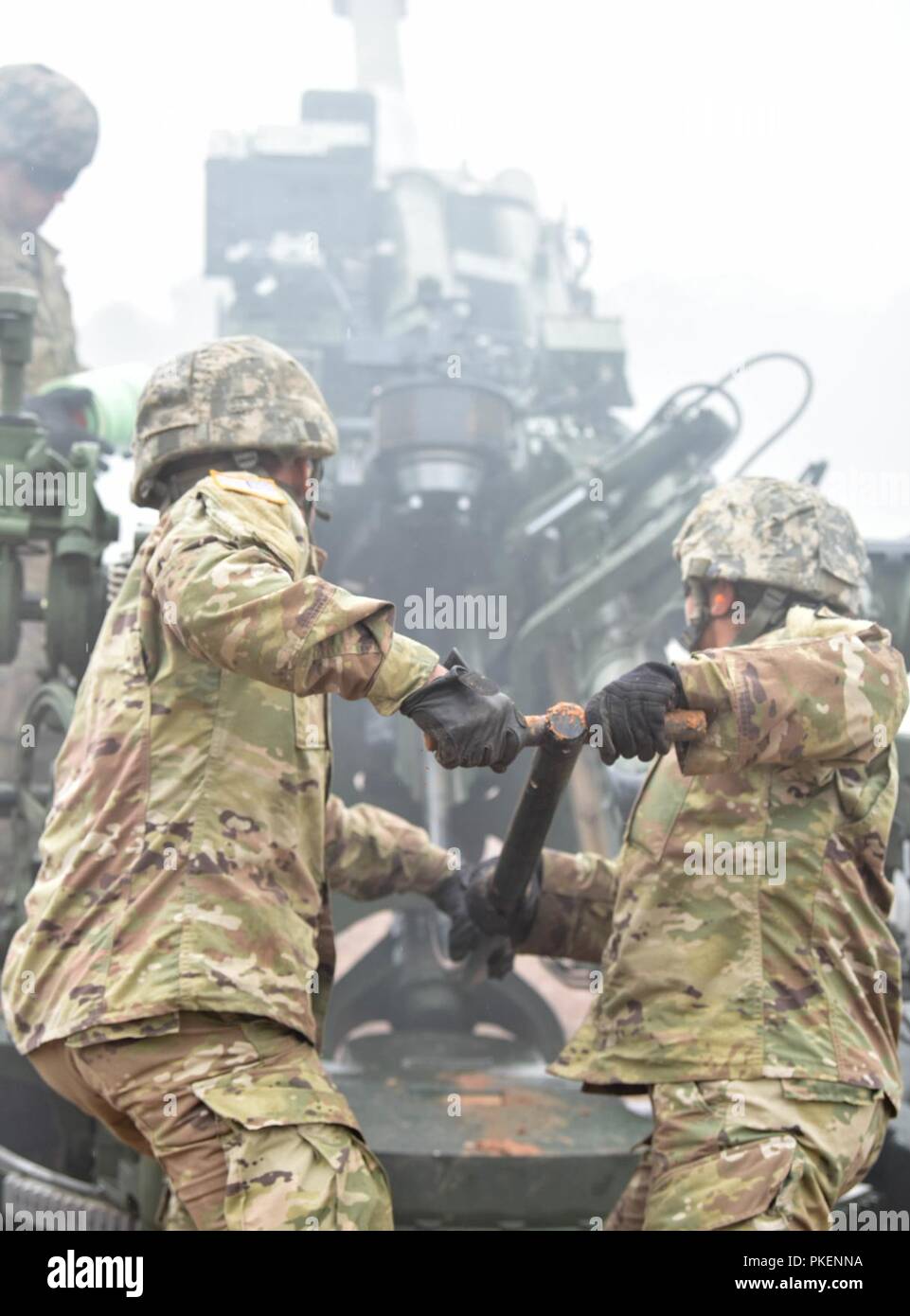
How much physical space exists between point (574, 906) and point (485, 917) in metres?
0.21

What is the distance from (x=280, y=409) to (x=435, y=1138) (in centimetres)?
221

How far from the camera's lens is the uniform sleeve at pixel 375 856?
3.84m

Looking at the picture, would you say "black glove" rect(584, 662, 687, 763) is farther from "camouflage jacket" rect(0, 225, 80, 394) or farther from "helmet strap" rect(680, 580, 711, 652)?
"camouflage jacket" rect(0, 225, 80, 394)

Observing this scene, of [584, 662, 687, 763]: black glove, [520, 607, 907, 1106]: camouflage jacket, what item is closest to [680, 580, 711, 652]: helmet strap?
[520, 607, 907, 1106]: camouflage jacket

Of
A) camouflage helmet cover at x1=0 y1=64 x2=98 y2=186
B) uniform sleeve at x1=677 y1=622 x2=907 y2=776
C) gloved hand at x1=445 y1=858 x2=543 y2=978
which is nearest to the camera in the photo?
uniform sleeve at x1=677 y1=622 x2=907 y2=776

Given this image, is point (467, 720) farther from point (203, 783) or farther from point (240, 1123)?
point (240, 1123)

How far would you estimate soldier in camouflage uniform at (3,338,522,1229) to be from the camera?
272cm

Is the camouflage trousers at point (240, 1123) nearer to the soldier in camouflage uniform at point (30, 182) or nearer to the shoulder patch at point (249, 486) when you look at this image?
the shoulder patch at point (249, 486)

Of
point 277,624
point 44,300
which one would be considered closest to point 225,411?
point 277,624

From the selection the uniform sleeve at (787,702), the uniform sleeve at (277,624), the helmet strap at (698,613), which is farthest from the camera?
the helmet strap at (698,613)

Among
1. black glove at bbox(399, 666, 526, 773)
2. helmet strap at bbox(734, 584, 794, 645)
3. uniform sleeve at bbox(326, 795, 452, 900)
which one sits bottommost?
uniform sleeve at bbox(326, 795, 452, 900)

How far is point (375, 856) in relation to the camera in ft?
12.8

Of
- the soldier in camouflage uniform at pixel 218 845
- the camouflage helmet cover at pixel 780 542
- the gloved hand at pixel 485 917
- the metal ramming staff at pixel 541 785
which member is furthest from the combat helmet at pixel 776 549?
the soldier in camouflage uniform at pixel 218 845
